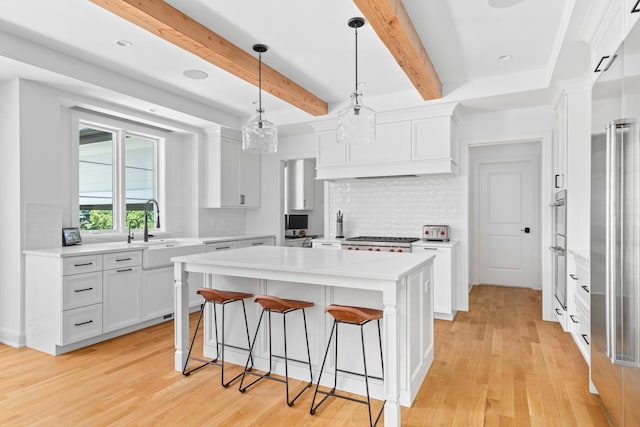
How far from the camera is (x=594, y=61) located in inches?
106

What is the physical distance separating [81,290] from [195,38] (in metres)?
2.39

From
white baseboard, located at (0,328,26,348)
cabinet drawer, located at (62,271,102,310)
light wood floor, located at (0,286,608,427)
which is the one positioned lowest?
light wood floor, located at (0,286,608,427)

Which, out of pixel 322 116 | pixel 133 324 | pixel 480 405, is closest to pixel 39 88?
pixel 133 324

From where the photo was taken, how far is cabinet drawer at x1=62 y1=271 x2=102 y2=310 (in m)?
3.34

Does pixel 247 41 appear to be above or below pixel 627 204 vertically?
above

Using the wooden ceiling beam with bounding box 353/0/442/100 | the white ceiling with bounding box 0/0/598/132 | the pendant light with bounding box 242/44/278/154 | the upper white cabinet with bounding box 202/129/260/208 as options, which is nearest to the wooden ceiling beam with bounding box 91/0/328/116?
the white ceiling with bounding box 0/0/598/132

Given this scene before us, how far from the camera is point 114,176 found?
462cm

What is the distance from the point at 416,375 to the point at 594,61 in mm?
2499

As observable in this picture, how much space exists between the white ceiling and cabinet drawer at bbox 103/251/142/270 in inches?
62.7

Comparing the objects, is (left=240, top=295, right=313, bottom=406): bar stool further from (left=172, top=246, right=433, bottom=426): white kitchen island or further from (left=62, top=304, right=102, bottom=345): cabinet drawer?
(left=62, top=304, right=102, bottom=345): cabinet drawer

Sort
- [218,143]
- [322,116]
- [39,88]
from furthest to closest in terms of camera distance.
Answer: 1. [218,143]
2. [322,116]
3. [39,88]

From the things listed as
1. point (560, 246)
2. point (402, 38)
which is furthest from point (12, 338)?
point (560, 246)

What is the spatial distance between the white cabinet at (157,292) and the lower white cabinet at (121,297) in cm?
6

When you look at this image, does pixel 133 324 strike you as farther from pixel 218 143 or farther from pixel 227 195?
pixel 218 143
